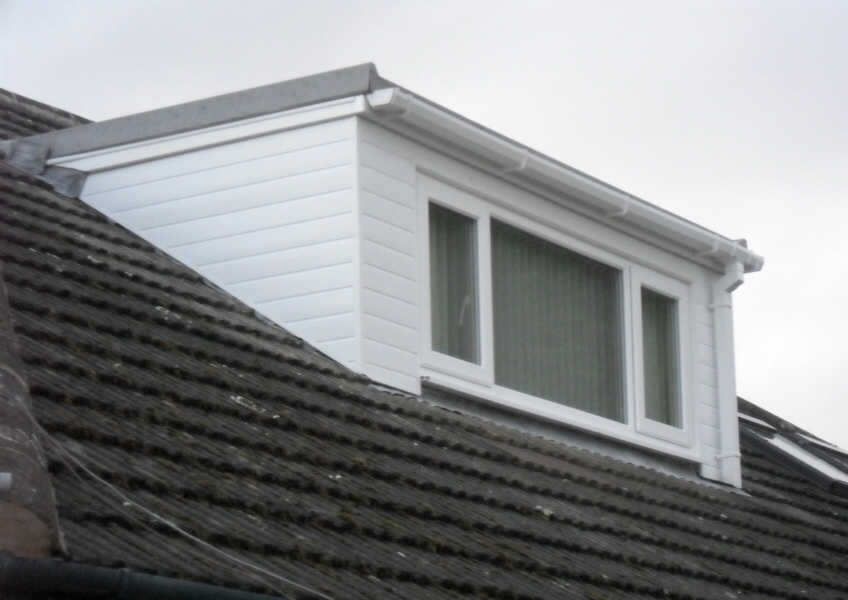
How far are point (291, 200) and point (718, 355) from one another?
3883mm

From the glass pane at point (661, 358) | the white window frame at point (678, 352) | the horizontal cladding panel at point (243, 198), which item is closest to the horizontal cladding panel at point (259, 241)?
the horizontal cladding panel at point (243, 198)

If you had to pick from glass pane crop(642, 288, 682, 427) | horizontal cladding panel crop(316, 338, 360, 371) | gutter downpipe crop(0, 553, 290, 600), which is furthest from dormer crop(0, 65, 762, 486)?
gutter downpipe crop(0, 553, 290, 600)

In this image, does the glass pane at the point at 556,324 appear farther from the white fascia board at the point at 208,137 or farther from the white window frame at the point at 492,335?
the white fascia board at the point at 208,137

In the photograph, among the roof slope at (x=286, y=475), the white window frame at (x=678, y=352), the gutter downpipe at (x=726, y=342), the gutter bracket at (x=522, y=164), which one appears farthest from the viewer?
the gutter downpipe at (x=726, y=342)

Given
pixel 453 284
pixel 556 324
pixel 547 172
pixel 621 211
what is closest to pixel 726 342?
pixel 621 211

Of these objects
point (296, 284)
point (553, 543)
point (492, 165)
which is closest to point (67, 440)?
point (553, 543)

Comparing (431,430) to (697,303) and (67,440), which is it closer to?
(67,440)

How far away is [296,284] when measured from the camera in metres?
8.31

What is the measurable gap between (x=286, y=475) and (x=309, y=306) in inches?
98.8

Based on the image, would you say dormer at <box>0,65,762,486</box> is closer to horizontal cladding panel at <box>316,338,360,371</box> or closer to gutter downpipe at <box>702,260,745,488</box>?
horizontal cladding panel at <box>316,338,360,371</box>

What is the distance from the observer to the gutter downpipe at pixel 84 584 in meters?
3.84

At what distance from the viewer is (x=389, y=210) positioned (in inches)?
334

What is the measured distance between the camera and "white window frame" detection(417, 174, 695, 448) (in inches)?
337

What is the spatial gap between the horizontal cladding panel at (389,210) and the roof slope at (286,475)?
0.84 meters
